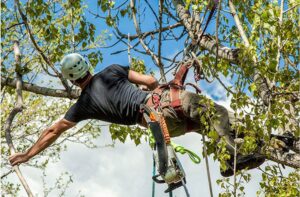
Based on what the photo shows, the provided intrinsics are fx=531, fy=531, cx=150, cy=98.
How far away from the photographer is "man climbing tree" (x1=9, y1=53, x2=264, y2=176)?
5082 millimetres

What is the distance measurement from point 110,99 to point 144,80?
40cm

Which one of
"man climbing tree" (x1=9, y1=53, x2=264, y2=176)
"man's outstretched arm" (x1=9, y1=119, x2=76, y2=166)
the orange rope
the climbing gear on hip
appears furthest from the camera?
"man's outstretched arm" (x1=9, y1=119, x2=76, y2=166)

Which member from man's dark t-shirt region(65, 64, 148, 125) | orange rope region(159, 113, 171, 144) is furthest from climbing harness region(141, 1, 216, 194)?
man's dark t-shirt region(65, 64, 148, 125)

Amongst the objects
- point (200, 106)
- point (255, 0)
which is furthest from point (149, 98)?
point (255, 0)

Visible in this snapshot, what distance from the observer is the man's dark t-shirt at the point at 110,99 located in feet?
17.3

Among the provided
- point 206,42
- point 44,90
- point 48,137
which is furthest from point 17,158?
point 206,42

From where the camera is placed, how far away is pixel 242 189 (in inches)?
205

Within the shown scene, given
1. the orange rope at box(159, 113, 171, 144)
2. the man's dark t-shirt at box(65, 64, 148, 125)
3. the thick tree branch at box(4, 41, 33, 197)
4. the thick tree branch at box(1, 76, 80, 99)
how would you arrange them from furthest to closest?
the thick tree branch at box(1, 76, 80, 99) < the man's dark t-shirt at box(65, 64, 148, 125) < the orange rope at box(159, 113, 171, 144) < the thick tree branch at box(4, 41, 33, 197)

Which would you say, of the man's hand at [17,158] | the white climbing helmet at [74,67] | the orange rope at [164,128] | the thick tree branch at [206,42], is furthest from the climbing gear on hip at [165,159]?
the man's hand at [17,158]

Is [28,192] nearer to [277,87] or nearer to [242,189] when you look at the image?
[242,189]

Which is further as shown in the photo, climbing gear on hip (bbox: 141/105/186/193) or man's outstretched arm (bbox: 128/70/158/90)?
man's outstretched arm (bbox: 128/70/158/90)

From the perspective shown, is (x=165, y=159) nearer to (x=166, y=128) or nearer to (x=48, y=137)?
(x=166, y=128)

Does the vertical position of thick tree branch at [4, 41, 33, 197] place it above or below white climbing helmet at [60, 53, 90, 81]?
below

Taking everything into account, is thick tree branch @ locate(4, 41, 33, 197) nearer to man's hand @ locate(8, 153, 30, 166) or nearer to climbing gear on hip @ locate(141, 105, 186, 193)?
man's hand @ locate(8, 153, 30, 166)
